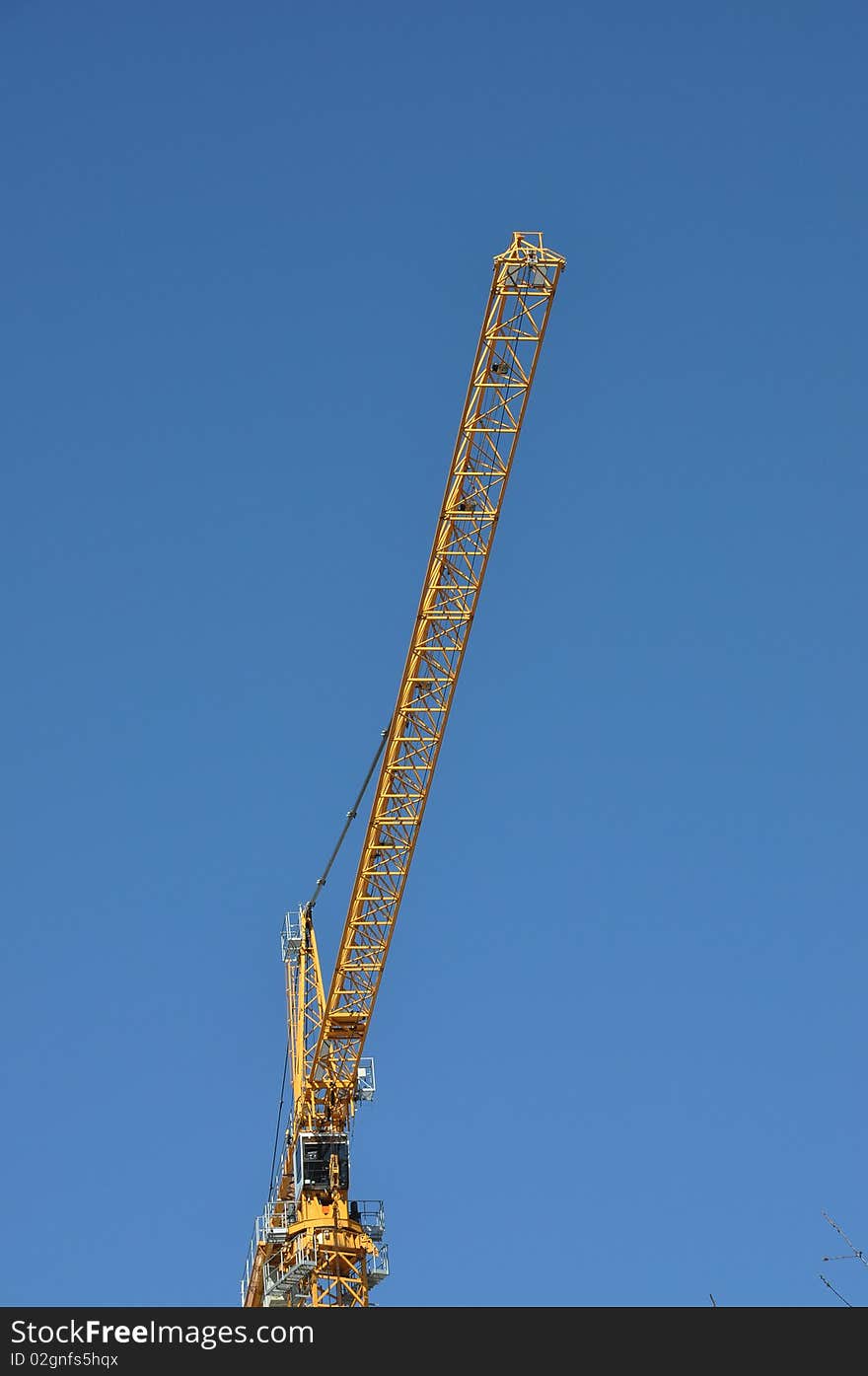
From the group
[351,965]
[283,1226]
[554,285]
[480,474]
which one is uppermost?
[554,285]

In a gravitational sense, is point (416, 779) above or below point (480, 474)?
below

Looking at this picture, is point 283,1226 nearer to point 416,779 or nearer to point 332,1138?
point 332,1138
